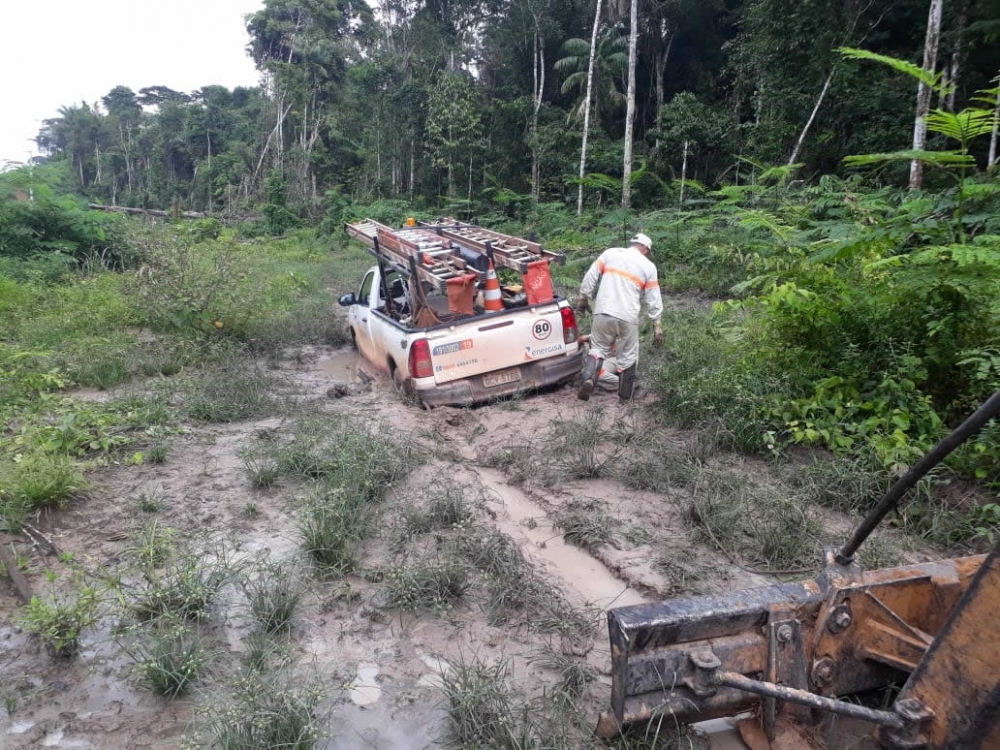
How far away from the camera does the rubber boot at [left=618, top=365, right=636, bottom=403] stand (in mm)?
6609

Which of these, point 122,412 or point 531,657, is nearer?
point 531,657

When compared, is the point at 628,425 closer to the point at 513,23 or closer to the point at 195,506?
the point at 195,506

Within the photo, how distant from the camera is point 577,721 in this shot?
261cm

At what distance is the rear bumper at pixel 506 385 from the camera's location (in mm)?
6484

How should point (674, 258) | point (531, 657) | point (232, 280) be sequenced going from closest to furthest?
point (531, 657) → point (232, 280) → point (674, 258)

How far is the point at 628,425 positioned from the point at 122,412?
4703 millimetres

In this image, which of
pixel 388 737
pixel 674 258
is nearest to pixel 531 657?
pixel 388 737

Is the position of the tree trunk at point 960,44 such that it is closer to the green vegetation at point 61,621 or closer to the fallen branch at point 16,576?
the green vegetation at point 61,621

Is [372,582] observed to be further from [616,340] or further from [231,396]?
[616,340]

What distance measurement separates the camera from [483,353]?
6582mm

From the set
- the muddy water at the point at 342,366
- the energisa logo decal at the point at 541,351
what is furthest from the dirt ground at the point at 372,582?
the muddy water at the point at 342,366

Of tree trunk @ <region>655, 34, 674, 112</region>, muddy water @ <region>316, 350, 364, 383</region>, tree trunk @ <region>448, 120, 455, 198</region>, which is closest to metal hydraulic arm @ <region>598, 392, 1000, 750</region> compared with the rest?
muddy water @ <region>316, 350, 364, 383</region>

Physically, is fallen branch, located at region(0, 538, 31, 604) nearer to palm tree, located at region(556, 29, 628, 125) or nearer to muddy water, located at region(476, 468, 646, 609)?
muddy water, located at region(476, 468, 646, 609)

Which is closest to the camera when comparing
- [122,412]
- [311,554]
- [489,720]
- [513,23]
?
[489,720]
